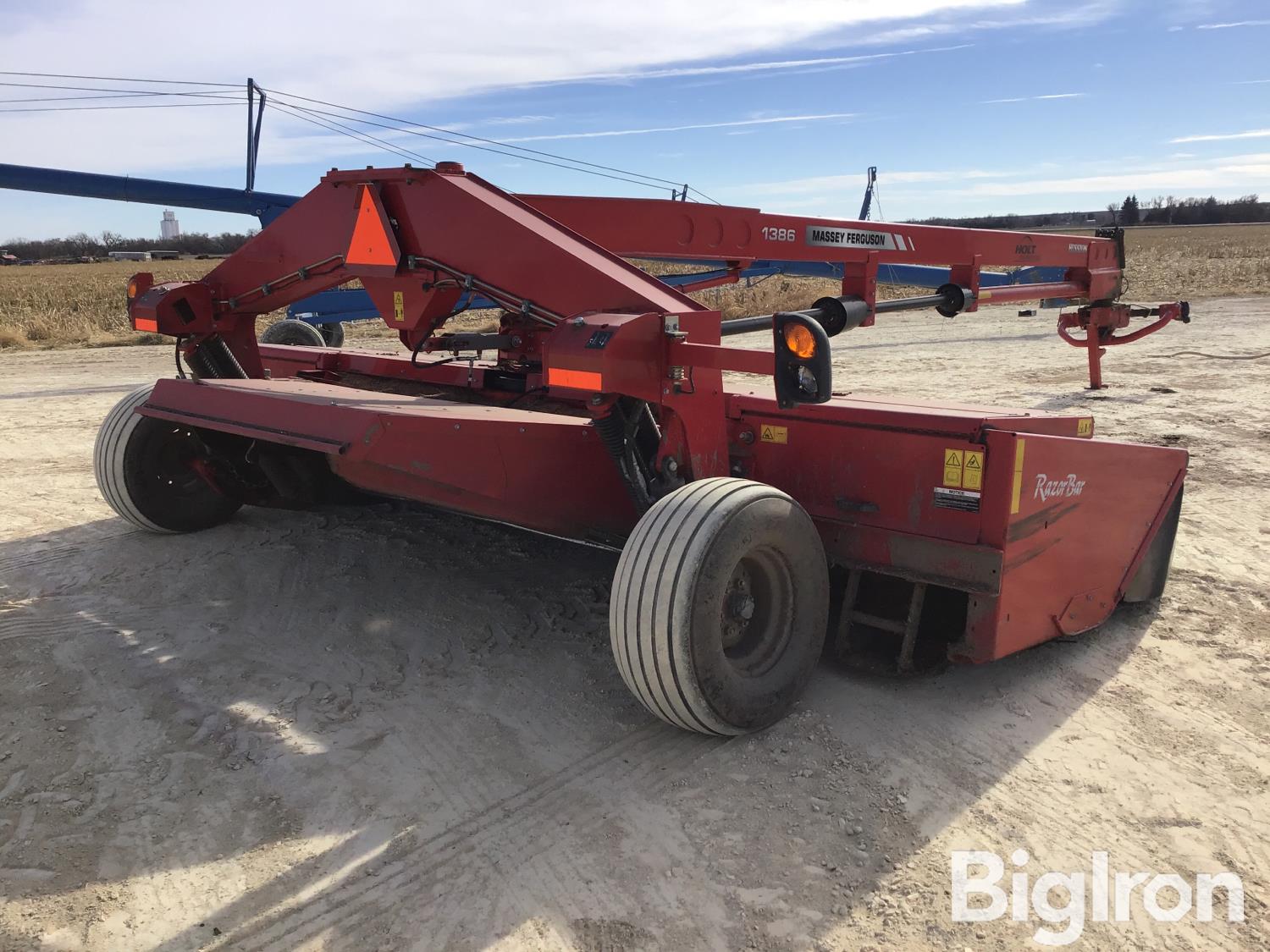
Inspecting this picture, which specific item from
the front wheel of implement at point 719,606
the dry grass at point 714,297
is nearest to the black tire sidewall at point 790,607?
the front wheel of implement at point 719,606

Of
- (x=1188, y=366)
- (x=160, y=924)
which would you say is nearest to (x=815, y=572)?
(x=160, y=924)

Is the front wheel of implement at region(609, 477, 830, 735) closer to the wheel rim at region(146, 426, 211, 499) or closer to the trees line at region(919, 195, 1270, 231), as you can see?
the wheel rim at region(146, 426, 211, 499)

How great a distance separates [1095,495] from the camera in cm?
361

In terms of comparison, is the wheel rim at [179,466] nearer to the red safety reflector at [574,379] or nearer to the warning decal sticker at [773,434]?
the red safety reflector at [574,379]

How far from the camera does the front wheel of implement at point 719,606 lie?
8.96 ft

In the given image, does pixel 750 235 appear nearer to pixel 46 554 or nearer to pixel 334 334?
pixel 46 554

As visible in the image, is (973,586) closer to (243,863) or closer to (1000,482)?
(1000,482)

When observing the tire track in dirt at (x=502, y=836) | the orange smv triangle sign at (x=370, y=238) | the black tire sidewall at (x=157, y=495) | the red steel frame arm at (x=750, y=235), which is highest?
the red steel frame arm at (x=750, y=235)

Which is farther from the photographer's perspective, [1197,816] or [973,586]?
[973,586]

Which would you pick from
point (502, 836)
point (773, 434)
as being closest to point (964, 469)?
point (773, 434)

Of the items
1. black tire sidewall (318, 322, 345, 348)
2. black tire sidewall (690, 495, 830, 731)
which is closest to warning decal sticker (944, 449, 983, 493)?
black tire sidewall (690, 495, 830, 731)

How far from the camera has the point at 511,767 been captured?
291cm

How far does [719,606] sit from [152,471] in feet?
10.6

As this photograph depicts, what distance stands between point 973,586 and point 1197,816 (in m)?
0.89
